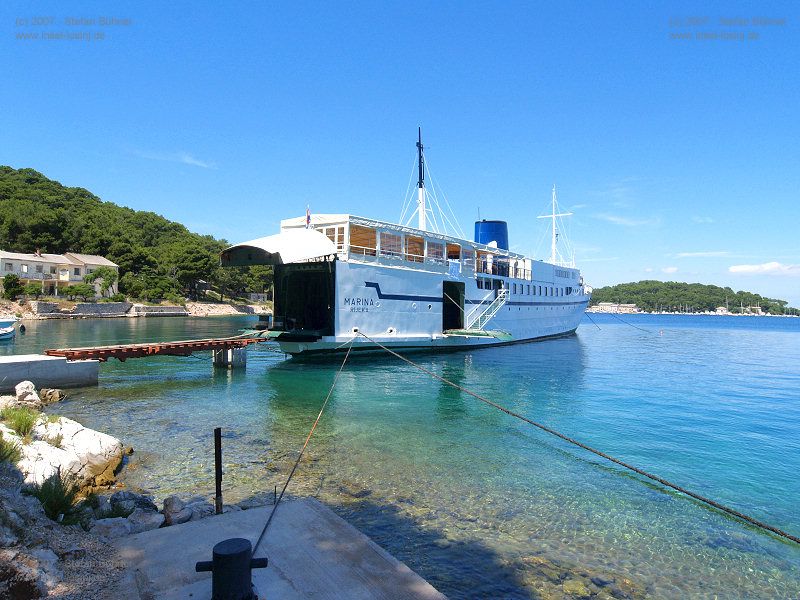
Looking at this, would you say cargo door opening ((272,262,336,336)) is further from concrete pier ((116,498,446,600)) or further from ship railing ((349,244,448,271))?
concrete pier ((116,498,446,600))

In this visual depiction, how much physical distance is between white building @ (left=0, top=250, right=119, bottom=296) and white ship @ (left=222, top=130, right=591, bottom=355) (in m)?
53.0

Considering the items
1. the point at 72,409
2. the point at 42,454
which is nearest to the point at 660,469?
the point at 42,454

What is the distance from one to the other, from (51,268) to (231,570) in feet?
240

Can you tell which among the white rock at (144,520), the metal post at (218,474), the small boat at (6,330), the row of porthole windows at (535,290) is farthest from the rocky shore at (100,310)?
the metal post at (218,474)

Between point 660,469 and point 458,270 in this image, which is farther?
point 458,270

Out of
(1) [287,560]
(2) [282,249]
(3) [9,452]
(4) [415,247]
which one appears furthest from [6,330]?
(1) [287,560]

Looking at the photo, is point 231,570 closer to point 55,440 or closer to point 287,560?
point 287,560

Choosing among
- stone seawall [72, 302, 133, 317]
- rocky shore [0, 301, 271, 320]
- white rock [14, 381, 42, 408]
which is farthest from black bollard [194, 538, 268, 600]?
stone seawall [72, 302, 133, 317]

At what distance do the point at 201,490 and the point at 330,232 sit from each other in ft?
52.9

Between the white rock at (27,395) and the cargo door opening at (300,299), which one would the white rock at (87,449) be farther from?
the cargo door opening at (300,299)

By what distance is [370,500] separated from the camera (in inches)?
272

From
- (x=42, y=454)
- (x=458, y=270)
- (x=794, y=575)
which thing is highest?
(x=458, y=270)

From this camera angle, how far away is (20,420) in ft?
25.8

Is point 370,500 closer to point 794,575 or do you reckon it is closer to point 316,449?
point 316,449
